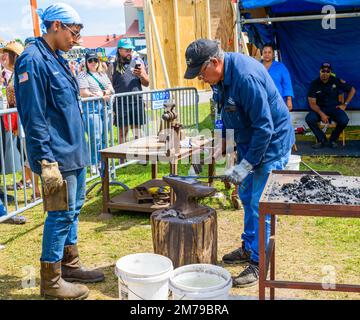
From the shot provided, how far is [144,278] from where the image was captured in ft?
10.6

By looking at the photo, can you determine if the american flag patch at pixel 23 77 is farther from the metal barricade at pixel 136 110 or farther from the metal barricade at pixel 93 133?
the metal barricade at pixel 136 110

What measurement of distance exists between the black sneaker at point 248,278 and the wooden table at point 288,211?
12.1 inches

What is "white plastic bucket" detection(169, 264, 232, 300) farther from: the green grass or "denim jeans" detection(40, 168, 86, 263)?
"denim jeans" detection(40, 168, 86, 263)

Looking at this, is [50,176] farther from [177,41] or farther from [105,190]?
[177,41]

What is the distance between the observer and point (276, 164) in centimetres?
406

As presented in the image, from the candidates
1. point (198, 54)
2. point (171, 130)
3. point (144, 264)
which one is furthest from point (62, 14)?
point (171, 130)

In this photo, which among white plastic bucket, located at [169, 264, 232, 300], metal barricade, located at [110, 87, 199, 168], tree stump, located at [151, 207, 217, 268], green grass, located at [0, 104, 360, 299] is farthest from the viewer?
metal barricade, located at [110, 87, 199, 168]

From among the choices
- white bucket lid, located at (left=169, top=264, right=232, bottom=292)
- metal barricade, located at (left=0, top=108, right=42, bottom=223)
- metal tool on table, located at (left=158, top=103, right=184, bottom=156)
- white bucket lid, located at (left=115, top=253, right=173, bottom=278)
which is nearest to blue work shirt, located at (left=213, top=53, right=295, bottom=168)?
white bucket lid, located at (left=169, top=264, right=232, bottom=292)

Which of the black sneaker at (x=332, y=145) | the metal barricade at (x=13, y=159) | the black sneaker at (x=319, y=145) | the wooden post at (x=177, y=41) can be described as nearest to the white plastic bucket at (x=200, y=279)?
the metal barricade at (x=13, y=159)

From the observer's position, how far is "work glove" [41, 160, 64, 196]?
349 centimetres

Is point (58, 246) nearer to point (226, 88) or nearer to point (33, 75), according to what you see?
point (33, 75)

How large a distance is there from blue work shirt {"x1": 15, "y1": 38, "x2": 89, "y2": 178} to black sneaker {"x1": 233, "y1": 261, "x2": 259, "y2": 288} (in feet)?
5.36

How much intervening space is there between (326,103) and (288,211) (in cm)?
721
